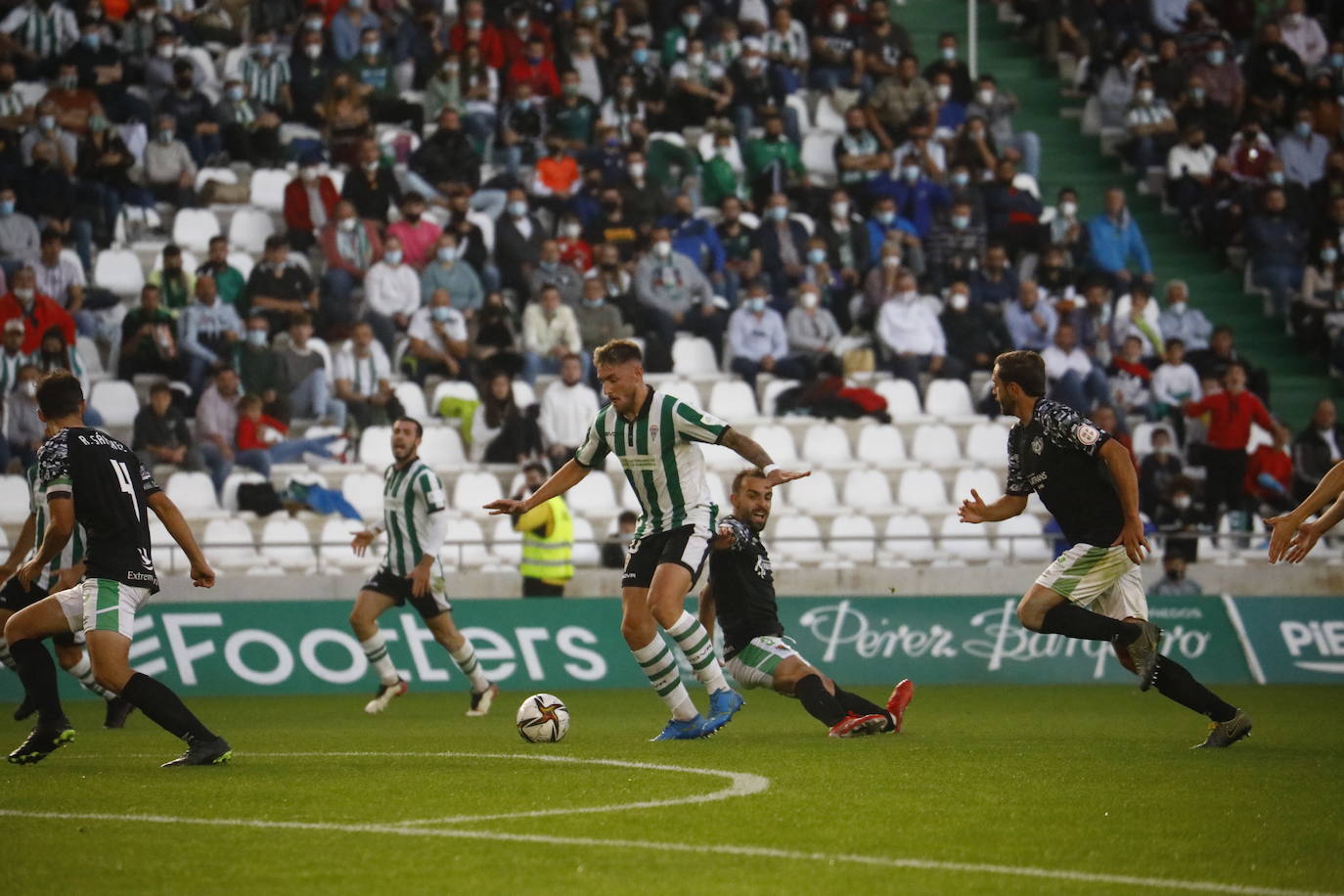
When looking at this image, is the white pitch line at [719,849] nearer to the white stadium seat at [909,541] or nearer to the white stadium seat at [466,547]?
the white stadium seat at [466,547]

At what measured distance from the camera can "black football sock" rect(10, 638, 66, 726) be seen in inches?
416

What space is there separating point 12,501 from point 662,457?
9.80 meters

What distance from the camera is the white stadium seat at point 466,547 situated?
19.0 metres

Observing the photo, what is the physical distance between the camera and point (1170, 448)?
2164cm

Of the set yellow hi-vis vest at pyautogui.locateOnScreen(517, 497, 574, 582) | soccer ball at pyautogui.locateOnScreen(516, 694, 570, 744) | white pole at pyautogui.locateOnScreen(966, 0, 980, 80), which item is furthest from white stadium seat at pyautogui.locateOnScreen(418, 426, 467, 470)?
white pole at pyautogui.locateOnScreen(966, 0, 980, 80)

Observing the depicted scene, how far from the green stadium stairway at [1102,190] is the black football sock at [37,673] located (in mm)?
18040

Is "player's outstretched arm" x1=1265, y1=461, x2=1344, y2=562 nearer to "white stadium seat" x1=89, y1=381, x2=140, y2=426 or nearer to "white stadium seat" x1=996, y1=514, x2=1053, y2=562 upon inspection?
"white stadium seat" x1=996, y1=514, x2=1053, y2=562

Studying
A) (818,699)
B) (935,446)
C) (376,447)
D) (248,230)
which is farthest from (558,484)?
(248,230)

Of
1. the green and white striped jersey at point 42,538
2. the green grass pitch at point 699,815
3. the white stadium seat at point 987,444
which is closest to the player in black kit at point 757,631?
the green grass pitch at point 699,815

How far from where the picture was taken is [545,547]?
60.8 ft

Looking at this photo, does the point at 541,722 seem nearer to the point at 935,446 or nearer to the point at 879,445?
the point at 879,445

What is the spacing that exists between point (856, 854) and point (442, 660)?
39.8 feet

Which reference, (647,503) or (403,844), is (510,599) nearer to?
(647,503)

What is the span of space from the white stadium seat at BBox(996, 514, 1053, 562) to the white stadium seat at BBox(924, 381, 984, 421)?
1.79 metres
